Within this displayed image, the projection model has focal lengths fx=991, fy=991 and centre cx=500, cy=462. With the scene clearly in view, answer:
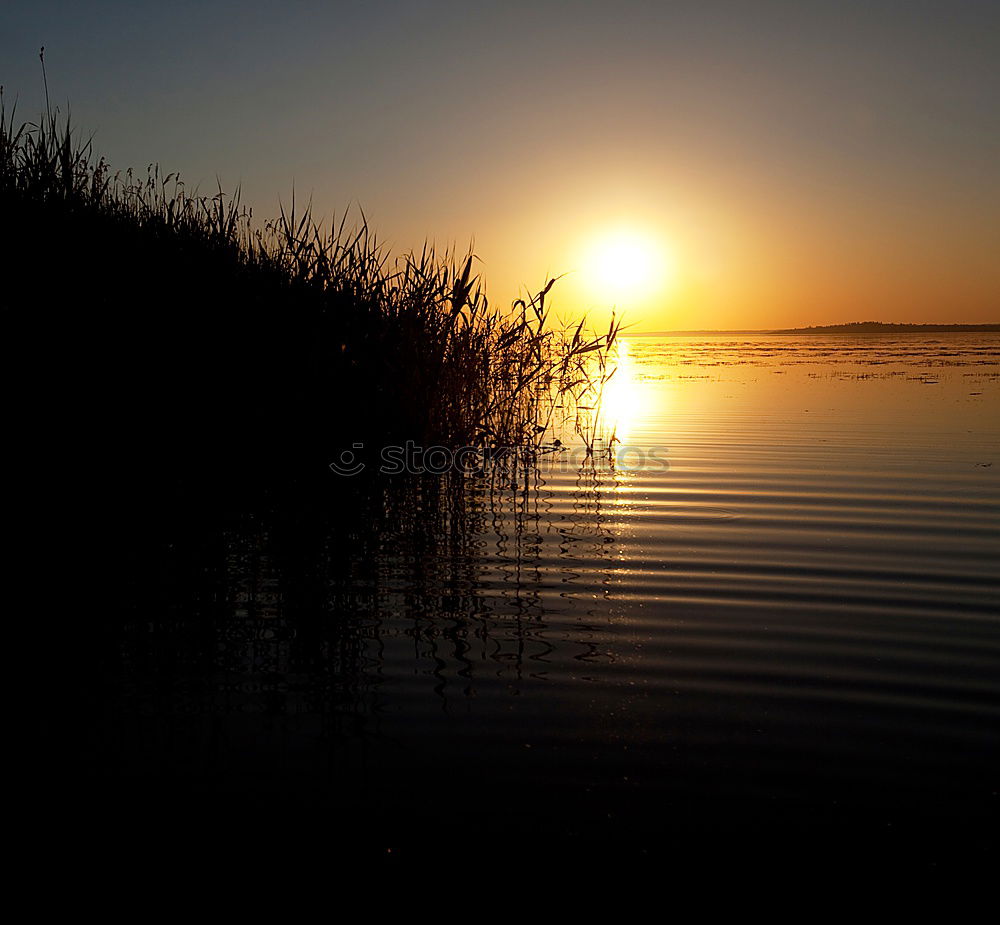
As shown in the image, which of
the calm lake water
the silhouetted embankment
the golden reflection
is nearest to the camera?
the calm lake water

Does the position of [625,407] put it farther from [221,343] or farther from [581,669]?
[581,669]

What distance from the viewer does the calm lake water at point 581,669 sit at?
264 cm

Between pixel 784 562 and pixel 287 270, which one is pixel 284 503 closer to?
pixel 287 270

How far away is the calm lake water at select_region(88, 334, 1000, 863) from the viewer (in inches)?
104

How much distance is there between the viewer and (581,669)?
12.3 ft

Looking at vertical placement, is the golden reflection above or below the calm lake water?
above

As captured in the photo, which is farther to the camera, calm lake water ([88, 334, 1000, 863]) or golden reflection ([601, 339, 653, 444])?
golden reflection ([601, 339, 653, 444])

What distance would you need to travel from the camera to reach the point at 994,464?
914 centimetres

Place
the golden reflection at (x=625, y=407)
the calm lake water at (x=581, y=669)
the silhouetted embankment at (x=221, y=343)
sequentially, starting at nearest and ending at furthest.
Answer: the calm lake water at (x=581, y=669), the silhouetted embankment at (x=221, y=343), the golden reflection at (x=625, y=407)

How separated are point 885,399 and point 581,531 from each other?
12.0 m

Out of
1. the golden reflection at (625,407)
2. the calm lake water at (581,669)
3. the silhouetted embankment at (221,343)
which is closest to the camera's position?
the calm lake water at (581,669)

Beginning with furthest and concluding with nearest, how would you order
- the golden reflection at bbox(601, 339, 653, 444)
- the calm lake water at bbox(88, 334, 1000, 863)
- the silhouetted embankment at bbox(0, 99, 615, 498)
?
the golden reflection at bbox(601, 339, 653, 444) < the silhouetted embankment at bbox(0, 99, 615, 498) < the calm lake water at bbox(88, 334, 1000, 863)

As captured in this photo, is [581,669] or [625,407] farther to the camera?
[625,407]

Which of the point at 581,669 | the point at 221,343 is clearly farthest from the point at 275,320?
the point at 581,669
